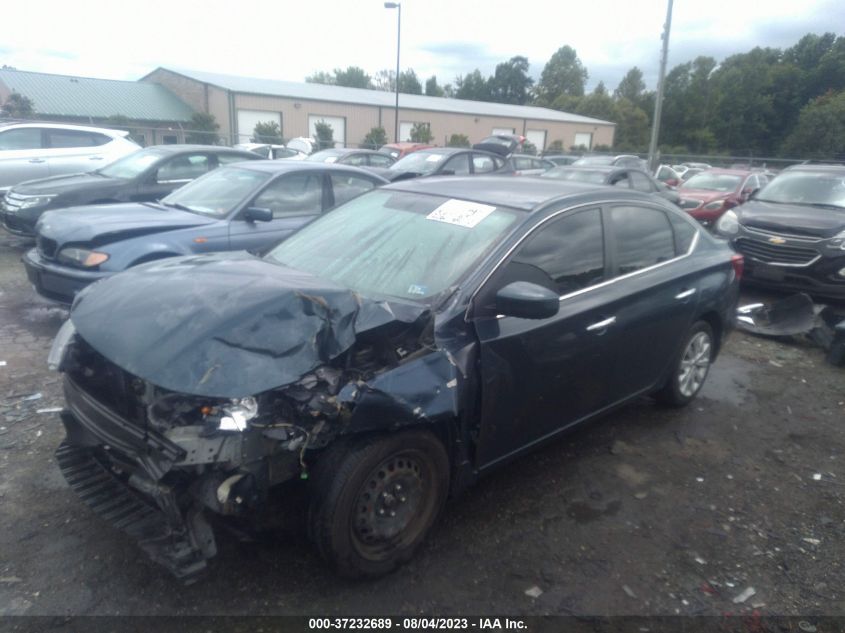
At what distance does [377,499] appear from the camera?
2.80 m

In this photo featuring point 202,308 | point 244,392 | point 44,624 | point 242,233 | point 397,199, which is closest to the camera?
point 244,392

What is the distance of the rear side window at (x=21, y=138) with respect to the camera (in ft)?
35.8

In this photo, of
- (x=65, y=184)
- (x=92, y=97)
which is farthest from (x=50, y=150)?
(x=92, y=97)

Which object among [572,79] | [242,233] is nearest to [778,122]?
[572,79]

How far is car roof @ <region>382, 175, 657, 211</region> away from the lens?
3.70m

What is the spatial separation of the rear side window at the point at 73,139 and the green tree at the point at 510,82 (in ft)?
266

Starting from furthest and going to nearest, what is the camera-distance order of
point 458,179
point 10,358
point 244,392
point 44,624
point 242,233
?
point 242,233, point 10,358, point 458,179, point 44,624, point 244,392

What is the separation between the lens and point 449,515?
3.43 meters

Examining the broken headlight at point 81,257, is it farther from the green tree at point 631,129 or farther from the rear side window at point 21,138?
the green tree at point 631,129

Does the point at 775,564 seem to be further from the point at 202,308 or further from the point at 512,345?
the point at 202,308

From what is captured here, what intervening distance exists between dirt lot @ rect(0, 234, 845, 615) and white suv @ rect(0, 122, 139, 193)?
7.74 metres

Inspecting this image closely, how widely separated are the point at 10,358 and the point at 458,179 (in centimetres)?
403

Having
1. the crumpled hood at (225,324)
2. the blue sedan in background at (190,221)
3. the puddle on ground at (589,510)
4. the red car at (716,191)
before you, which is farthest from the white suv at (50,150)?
the red car at (716,191)

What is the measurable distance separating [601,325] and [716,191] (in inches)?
448
